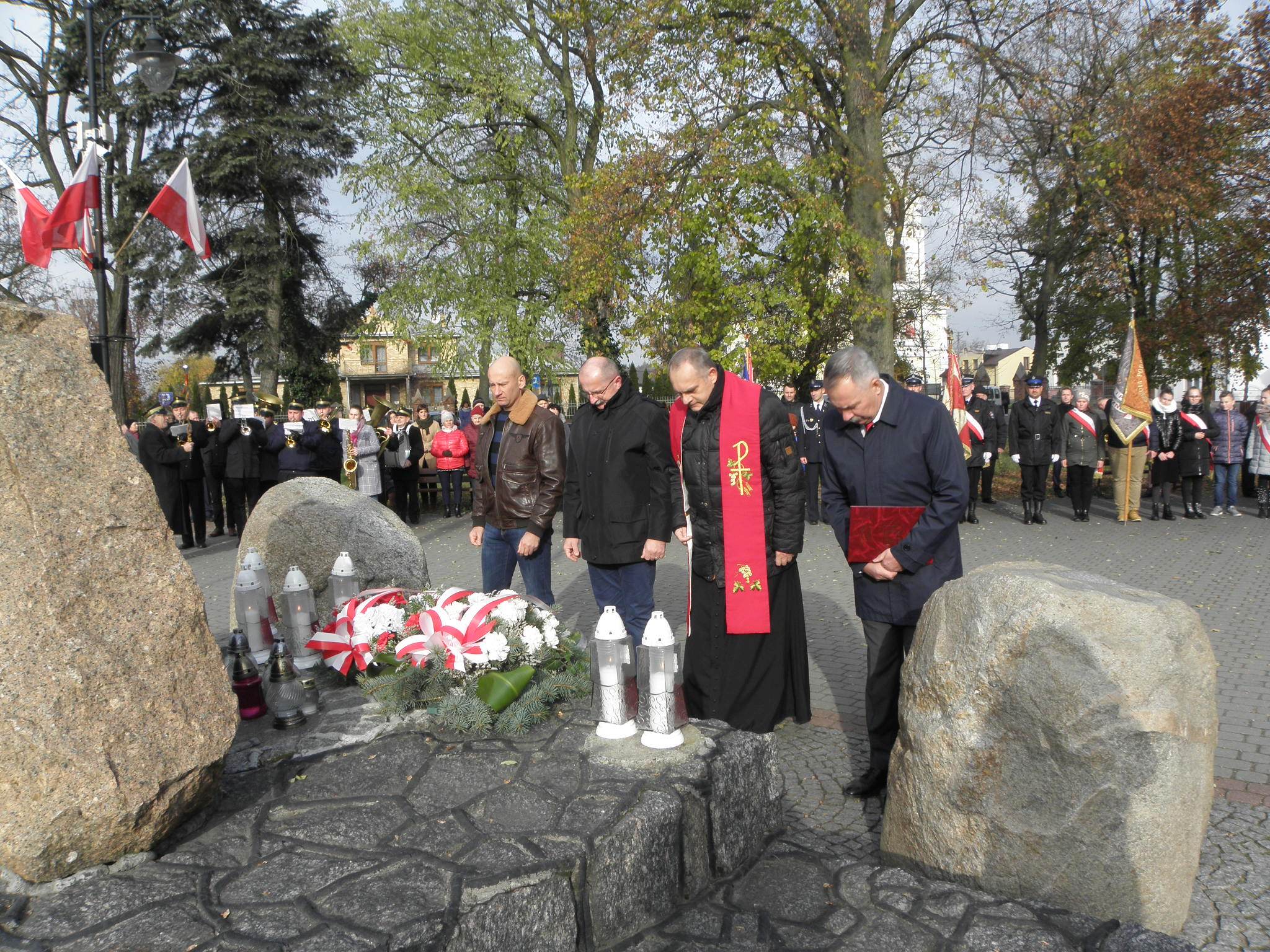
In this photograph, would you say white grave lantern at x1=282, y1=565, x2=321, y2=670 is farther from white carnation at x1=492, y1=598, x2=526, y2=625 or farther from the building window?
the building window

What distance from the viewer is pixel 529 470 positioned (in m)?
5.92

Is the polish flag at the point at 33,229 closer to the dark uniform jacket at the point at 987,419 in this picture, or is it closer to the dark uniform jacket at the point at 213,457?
the dark uniform jacket at the point at 213,457

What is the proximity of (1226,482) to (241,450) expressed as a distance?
14.9 metres

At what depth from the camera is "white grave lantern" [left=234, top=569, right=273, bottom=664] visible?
4887 millimetres

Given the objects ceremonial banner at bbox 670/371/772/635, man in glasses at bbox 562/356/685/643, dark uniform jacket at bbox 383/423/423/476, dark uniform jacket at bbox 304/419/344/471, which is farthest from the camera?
dark uniform jacket at bbox 383/423/423/476

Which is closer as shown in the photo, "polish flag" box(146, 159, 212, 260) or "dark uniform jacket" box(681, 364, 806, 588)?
"dark uniform jacket" box(681, 364, 806, 588)

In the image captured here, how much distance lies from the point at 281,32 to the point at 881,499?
27758 millimetres

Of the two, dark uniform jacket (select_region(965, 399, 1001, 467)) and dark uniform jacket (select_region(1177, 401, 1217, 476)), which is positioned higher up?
dark uniform jacket (select_region(965, 399, 1001, 467))

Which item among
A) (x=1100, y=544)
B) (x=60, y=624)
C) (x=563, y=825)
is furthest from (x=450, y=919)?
(x=1100, y=544)

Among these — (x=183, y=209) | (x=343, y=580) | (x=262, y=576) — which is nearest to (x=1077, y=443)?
(x=343, y=580)

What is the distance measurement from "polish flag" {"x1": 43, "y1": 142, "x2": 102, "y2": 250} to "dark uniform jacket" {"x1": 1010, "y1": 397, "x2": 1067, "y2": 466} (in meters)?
12.7

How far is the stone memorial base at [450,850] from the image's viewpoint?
2.57 meters

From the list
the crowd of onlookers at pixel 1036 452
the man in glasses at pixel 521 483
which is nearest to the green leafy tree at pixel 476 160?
the crowd of onlookers at pixel 1036 452

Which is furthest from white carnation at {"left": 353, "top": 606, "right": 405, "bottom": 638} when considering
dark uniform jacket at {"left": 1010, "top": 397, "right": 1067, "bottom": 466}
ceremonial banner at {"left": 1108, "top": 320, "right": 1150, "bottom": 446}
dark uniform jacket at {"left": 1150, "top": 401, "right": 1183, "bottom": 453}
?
dark uniform jacket at {"left": 1150, "top": 401, "right": 1183, "bottom": 453}
